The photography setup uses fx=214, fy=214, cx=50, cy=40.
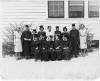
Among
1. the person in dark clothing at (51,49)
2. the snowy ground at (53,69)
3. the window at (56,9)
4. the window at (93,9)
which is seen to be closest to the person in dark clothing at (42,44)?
the person in dark clothing at (51,49)

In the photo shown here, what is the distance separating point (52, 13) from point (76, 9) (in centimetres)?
77

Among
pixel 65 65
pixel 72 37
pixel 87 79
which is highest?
pixel 72 37

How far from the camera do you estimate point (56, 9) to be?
21.2 ft

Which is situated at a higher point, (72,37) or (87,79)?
(72,37)

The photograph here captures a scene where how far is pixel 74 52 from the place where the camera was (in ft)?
21.7

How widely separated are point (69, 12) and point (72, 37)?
77 cm

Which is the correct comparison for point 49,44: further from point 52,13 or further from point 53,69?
point 52,13

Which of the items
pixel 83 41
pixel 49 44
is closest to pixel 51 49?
pixel 49 44

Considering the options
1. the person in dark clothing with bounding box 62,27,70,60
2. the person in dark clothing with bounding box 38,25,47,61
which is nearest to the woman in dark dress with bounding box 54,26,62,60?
the person in dark clothing with bounding box 62,27,70,60

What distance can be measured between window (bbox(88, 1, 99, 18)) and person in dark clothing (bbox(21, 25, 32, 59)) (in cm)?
196

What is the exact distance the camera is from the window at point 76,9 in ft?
21.6

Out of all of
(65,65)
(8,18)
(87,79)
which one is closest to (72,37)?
(65,65)

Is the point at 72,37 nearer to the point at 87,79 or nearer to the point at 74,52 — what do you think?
the point at 74,52

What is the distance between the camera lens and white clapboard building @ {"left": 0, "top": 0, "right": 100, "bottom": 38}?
650 centimetres
